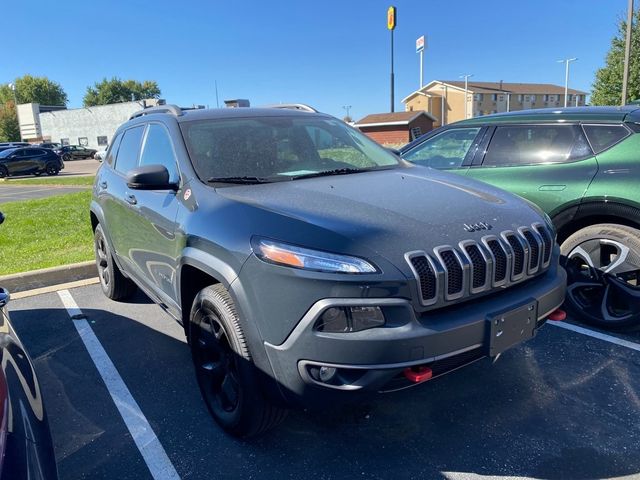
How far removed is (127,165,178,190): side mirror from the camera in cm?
297

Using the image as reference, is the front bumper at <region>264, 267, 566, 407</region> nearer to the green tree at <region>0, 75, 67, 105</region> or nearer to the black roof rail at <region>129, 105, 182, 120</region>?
the black roof rail at <region>129, 105, 182, 120</region>

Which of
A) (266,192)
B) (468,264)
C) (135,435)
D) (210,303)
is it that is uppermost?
(266,192)

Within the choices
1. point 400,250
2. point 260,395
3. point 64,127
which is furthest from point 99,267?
point 64,127

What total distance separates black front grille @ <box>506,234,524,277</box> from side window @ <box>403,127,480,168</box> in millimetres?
2409

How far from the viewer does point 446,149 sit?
16.8ft

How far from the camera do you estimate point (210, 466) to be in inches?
101

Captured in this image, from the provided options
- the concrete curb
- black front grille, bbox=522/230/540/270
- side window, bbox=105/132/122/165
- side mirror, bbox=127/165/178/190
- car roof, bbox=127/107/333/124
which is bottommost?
the concrete curb

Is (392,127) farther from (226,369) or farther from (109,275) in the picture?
(226,369)

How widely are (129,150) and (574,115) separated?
12.6 feet

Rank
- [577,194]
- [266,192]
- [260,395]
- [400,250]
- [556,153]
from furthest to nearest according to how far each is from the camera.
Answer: [556,153] → [577,194] → [266,192] → [260,395] → [400,250]

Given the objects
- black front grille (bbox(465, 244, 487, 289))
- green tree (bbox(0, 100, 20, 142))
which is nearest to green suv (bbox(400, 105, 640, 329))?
black front grille (bbox(465, 244, 487, 289))

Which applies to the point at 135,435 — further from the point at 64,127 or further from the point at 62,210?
the point at 64,127

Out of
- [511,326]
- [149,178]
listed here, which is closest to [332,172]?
[149,178]

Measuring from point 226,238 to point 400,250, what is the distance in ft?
2.85
